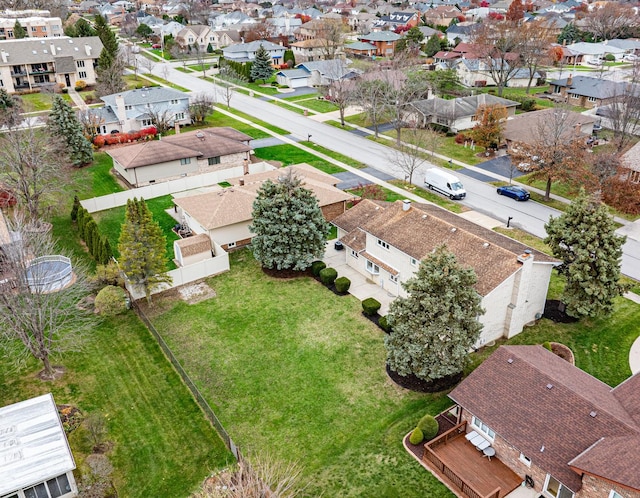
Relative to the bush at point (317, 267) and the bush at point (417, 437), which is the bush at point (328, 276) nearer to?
the bush at point (317, 267)

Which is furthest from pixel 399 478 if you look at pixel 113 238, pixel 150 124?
pixel 150 124

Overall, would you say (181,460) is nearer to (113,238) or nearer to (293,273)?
(293,273)

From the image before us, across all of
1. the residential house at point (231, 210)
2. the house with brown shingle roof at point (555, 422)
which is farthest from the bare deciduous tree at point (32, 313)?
the house with brown shingle roof at point (555, 422)

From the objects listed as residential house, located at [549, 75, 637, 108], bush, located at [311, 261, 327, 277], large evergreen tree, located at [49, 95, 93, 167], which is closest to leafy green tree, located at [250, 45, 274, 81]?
large evergreen tree, located at [49, 95, 93, 167]

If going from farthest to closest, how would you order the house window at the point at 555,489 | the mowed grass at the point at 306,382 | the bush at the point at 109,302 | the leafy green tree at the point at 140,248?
1. the bush at the point at 109,302
2. the leafy green tree at the point at 140,248
3. the mowed grass at the point at 306,382
4. the house window at the point at 555,489

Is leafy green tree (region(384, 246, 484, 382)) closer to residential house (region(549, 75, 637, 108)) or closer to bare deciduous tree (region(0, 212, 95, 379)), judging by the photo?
bare deciduous tree (region(0, 212, 95, 379))
